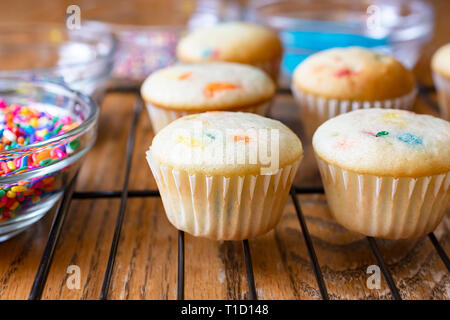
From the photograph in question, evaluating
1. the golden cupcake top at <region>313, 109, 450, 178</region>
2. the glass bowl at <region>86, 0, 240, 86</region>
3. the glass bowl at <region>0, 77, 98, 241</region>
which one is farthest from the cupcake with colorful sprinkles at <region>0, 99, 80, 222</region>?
the glass bowl at <region>86, 0, 240, 86</region>

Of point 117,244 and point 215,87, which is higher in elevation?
point 215,87

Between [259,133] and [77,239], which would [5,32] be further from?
[259,133]

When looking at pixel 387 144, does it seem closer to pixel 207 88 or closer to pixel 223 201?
pixel 223 201

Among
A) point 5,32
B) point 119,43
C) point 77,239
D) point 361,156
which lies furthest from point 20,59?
point 361,156

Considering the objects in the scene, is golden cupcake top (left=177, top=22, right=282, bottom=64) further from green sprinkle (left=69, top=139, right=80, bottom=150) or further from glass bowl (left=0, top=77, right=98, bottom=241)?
green sprinkle (left=69, top=139, right=80, bottom=150)

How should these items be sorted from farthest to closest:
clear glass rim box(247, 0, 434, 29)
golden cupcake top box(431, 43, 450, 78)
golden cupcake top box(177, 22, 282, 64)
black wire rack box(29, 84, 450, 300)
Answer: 1. clear glass rim box(247, 0, 434, 29)
2. golden cupcake top box(177, 22, 282, 64)
3. golden cupcake top box(431, 43, 450, 78)
4. black wire rack box(29, 84, 450, 300)

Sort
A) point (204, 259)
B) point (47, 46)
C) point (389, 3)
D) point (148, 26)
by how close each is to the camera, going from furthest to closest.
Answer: point (389, 3) < point (148, 26) < point (47, 46) < point (204, 259)

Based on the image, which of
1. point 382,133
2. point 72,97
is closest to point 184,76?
point 72,97
